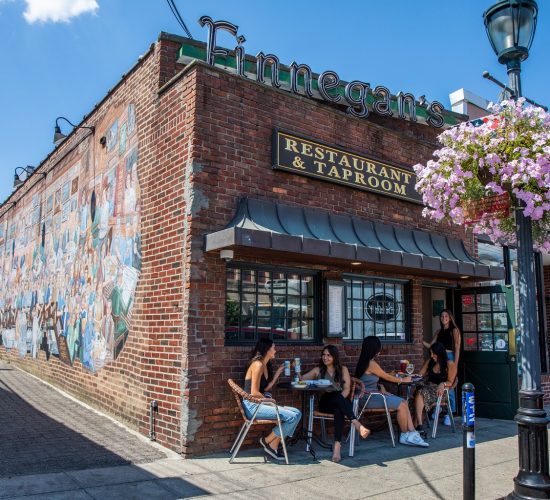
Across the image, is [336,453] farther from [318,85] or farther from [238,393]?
[318,85]

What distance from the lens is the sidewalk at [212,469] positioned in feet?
16.7

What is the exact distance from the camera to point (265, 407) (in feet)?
20.4

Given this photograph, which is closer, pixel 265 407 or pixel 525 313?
pixel 525 313

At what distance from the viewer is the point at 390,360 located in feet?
28.3

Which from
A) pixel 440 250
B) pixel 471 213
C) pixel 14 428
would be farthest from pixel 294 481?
pixel 440 250

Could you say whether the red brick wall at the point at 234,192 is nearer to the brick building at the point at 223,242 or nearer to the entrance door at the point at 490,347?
the brick building at the point at 223,242

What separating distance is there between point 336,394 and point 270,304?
149cm

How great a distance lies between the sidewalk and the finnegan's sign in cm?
516

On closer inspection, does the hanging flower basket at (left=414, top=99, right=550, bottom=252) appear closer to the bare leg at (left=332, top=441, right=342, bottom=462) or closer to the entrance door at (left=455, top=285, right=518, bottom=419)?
the bare leg at (left=332, top=441, right=342, bottom=462)

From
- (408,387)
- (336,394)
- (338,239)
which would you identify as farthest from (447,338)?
(336,394)

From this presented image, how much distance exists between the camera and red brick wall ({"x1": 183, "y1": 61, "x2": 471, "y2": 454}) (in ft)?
21.1

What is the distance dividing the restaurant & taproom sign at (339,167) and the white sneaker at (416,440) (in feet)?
12.0

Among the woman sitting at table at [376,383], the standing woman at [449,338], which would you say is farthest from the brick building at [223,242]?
the woman sitting at table at [376,383]

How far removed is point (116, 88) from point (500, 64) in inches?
247
